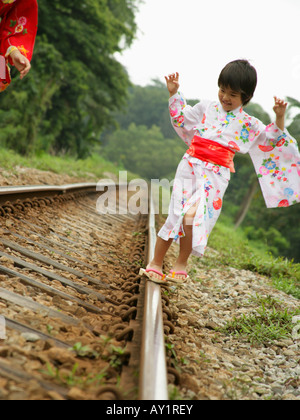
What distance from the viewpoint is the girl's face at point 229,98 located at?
265 cm

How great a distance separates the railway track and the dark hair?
1384mm

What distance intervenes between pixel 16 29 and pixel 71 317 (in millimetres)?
1850

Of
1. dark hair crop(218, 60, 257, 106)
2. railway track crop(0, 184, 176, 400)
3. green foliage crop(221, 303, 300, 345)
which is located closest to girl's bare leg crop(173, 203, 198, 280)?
railway track crop(0, 184, 176, 400)

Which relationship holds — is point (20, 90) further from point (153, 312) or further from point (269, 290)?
point (153, 312)

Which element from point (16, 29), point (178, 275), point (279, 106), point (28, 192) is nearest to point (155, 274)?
point (178, 275)

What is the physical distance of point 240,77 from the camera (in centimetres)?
254

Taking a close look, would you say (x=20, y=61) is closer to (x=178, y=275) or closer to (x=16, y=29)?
(x=16, y=29)

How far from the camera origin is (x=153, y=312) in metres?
1.92

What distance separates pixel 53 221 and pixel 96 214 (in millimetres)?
1781

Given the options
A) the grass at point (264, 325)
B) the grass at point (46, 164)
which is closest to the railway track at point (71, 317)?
the grass at point (264, 325)

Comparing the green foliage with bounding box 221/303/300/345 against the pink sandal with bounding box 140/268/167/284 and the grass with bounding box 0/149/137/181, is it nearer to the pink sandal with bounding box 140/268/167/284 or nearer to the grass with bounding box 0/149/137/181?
the pink sandal with bounding box 140/268/167/284

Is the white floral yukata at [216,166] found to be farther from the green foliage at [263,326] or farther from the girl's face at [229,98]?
the green foliage at [263,326]
